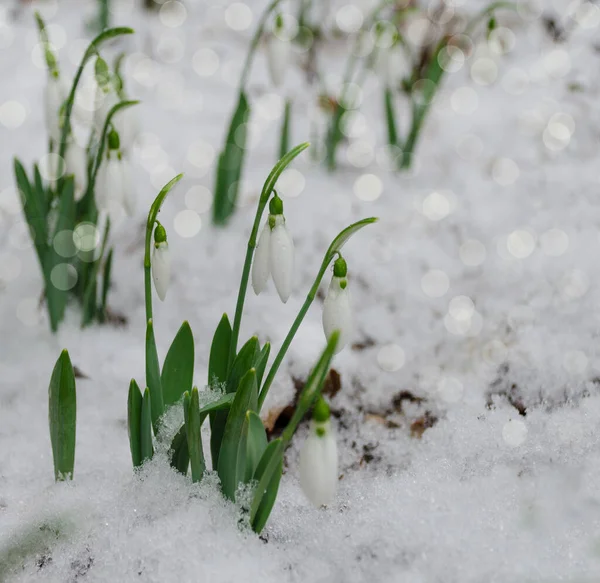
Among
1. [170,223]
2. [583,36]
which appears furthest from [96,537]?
[583,36]

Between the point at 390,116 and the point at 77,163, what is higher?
the point at 390,116

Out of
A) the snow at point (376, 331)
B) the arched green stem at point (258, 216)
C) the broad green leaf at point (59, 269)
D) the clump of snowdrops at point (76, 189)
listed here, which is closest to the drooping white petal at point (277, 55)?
the clump of snowdrops at point (76, 189)

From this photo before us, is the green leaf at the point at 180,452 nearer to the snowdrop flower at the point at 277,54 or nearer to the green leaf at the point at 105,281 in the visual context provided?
the green leaf at the point at 105,281

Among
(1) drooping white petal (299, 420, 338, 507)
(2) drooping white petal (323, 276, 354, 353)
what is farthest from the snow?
(2) drooping white petal (323, 276, 354, 353)

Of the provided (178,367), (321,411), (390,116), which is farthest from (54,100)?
(390,116)

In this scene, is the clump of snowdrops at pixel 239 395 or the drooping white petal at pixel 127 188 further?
the drooping white petal at pixel 127 188

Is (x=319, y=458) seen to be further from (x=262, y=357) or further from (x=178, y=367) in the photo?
(x=178, y=367)

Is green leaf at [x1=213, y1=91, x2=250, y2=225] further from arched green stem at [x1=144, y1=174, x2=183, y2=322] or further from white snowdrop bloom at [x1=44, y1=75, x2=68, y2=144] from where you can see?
arched green stem at [x1=144, y1=174, x2=183, y2=322]
